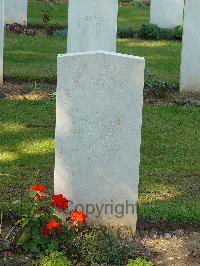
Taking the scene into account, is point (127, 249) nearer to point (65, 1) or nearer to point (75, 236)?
point (75, 236)

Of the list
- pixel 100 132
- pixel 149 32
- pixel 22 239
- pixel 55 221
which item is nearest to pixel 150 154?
pixel 100 132

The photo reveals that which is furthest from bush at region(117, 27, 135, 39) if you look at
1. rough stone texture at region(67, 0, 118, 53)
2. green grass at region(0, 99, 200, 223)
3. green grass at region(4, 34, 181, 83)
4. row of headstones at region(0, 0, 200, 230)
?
row of headstones at region(0, 0, 200, 230)

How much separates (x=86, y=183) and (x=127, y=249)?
25.2 inches

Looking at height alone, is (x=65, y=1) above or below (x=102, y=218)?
above

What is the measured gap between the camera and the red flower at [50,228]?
4874 millimetres

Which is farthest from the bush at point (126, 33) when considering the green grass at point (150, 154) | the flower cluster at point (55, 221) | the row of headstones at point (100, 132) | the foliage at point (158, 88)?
the flower cluster at point (55, 221)

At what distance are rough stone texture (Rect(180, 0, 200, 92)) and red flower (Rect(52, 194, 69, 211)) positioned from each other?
5587mm

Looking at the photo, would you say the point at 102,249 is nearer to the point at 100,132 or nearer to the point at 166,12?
the point at 100,132

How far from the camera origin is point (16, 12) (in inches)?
608

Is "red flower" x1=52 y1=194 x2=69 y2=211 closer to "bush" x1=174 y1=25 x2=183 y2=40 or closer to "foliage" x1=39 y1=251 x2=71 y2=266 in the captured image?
"foliage" x1=39 y1=251 x2=71 y2=266

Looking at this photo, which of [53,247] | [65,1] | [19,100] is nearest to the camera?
[53,247]

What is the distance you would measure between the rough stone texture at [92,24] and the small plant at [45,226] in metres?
4.93

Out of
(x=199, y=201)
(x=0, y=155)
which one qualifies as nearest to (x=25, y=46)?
(x=0, y=155)

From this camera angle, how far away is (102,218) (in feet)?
18.1
